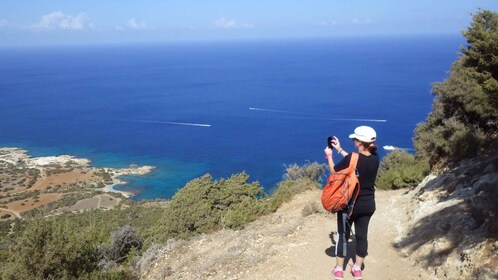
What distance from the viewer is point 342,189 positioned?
4621 mm

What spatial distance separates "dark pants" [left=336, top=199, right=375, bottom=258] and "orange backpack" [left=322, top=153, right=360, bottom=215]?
0.11 meters

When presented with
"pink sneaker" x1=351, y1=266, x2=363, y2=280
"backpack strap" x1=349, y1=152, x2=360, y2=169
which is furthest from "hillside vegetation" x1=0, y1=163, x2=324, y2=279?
"backpack strap" x1=349, y1=152, x2=360, y2=169

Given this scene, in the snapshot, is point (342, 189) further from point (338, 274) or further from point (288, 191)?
point (288, 191)

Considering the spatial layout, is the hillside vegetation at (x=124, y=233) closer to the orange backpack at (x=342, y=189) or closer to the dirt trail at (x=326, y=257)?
the dirt trail at (x=326, y=257)

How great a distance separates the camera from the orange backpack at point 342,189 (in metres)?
4.55

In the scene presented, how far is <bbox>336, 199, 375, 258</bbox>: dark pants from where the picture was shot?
4703 millimetres

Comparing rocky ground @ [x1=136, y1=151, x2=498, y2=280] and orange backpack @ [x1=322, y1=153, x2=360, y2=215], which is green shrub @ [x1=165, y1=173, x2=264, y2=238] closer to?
rocky ground @ [x1=136, y1=151, x2=498, y2=280]

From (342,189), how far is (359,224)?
55 centimetres

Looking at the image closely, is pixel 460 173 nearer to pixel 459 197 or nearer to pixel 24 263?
pixel 459 197

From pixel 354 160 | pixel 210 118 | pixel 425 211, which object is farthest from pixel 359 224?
pixel 210 118

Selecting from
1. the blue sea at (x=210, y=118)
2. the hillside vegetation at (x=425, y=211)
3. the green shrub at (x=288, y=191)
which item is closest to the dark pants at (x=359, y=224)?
the hillside vegetation at (x=425, y=211)

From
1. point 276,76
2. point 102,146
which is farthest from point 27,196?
point 276,76

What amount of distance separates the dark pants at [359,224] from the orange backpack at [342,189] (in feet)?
0.35

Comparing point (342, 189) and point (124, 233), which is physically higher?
point (342, 189)
